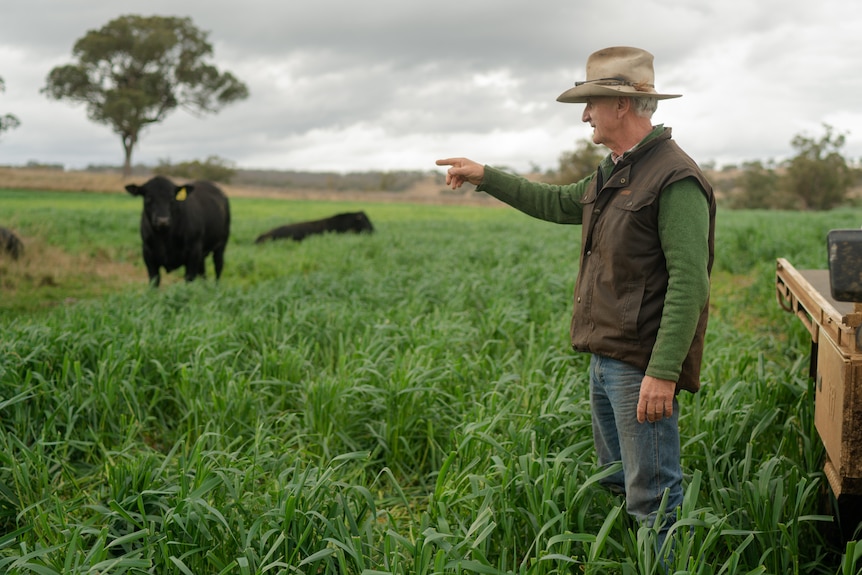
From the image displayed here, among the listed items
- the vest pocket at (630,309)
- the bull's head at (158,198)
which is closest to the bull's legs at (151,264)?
the bull's head at (158,198)

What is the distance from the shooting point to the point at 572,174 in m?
72.2

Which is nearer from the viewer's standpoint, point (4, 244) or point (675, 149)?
point (675, 149)

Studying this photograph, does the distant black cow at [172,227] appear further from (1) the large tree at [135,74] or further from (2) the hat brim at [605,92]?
(1) the large tree at [135,74]

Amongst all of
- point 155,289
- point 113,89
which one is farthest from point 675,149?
point 113,89

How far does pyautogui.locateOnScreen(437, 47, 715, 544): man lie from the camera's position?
2.51 m

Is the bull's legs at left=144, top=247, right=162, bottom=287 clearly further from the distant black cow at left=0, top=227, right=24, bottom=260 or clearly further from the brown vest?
the brown vest

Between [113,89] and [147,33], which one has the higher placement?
[147,33]

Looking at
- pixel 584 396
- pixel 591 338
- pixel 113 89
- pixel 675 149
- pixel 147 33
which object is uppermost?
pixel 147 33

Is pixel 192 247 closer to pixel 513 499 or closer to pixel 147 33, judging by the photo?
pixel 513 499

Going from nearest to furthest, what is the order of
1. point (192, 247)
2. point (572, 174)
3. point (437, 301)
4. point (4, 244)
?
point (437, 301) < point (192, 247) < point (4, 244) < point (572, 174)

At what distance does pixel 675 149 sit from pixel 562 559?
1532 millimetres

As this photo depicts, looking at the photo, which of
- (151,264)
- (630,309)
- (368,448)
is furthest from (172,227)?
(630,309)

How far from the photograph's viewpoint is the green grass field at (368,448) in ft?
8.97

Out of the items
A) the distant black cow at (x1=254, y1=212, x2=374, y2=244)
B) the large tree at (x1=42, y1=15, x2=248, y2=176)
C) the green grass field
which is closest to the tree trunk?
the large tree at (x1=42, y1=15, x2=248, y2=176)
